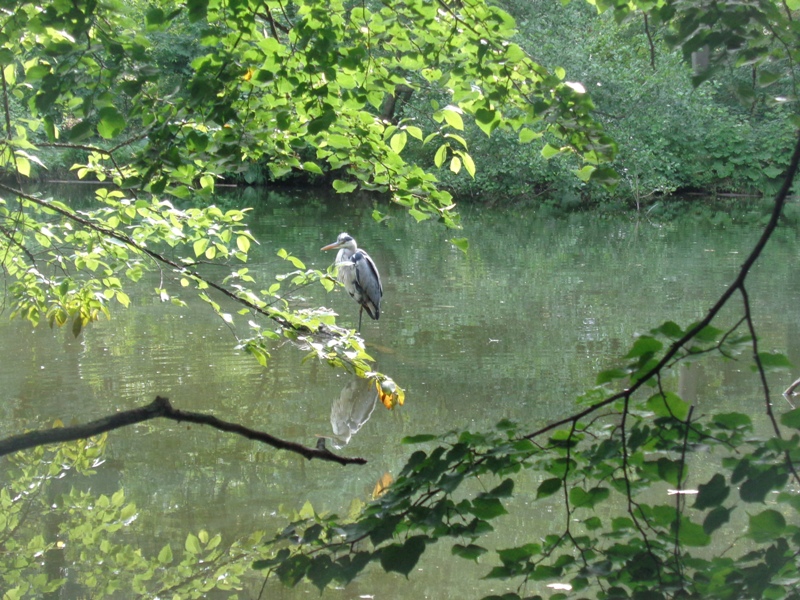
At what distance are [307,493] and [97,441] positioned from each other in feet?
4.54

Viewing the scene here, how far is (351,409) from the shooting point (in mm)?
5566

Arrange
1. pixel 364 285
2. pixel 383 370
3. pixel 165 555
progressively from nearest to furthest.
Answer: pixel 165 555
pixel 383 370
pixel 364 285

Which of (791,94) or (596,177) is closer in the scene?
(791,94)

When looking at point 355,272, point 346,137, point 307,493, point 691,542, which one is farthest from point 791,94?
point 355,272

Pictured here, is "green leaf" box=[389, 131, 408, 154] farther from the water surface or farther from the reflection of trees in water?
the reflection of trees in water

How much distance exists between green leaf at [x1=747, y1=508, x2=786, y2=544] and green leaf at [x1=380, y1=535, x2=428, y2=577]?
1.66 feet

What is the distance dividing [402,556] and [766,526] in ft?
1.83

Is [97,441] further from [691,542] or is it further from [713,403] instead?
[691,542]

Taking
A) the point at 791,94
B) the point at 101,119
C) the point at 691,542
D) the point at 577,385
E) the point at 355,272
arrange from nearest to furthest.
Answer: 1. the point at 691,542
2. the point at 791,94
3. the point at 101,119
4. the point at 577,385
5. the point at 355,272

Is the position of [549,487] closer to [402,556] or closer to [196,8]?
[402,556]

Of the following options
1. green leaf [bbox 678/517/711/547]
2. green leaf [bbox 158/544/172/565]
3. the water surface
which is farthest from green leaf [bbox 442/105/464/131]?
green leaf [bbox 158/544/172/565]

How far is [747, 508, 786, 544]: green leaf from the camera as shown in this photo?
1.38 meters

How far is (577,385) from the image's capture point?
6027 mm

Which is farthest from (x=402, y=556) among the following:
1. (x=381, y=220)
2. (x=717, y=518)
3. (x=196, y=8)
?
(x=381, y=220)
